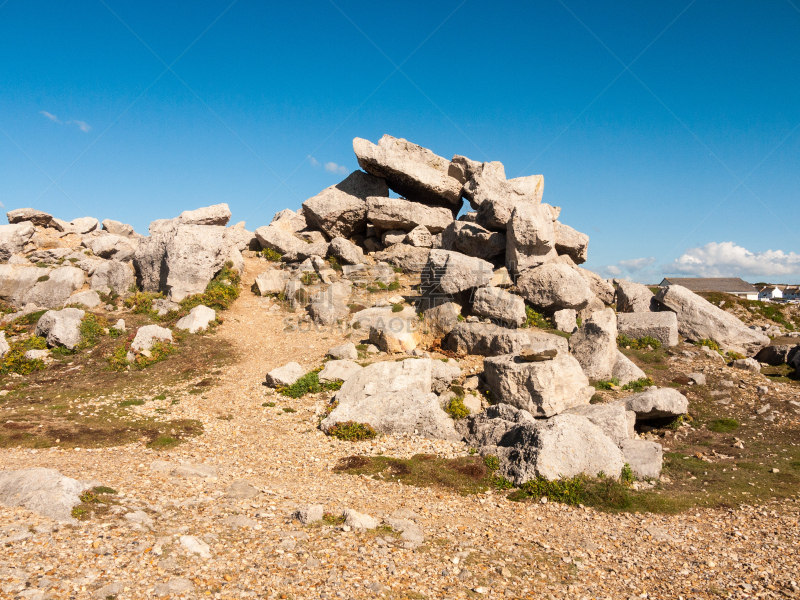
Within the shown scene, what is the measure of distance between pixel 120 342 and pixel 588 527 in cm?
2488

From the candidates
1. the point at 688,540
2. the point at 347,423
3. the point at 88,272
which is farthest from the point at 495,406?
the point at 88,272

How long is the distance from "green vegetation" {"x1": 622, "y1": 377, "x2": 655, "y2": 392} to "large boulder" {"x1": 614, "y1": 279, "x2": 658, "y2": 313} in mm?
11586

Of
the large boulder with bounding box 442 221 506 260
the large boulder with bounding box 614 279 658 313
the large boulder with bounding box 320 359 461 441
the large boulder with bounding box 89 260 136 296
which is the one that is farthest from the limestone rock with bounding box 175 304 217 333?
the large boulder with bounding box 614 279 658 313

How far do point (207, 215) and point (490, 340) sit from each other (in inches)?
1124

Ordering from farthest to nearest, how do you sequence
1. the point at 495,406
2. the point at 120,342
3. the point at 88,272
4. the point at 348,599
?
the point at 88,272, the point at 120,342, the point at 495,406, the point at 348,599

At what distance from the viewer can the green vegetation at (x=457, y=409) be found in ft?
61.4


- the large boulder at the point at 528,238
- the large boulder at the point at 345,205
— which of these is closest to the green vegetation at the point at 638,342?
the large boulder at the point at 528,238

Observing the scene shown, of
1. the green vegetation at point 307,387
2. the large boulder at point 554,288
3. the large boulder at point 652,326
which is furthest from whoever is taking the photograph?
the large boulder at point 554,288

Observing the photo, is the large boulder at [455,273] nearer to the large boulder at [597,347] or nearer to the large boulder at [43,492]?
the large boulder at [597,347]

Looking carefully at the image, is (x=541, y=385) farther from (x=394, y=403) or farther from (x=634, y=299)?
(x=634, y=299)

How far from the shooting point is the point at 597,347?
894 inches

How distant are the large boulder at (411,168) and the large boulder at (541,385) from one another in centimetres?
2368

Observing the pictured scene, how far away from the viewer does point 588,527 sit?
11938 millimetres

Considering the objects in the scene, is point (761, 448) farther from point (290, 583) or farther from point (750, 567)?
point (290, 583)
